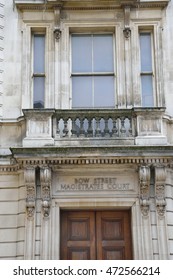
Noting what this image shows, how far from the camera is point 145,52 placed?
12.8 meters

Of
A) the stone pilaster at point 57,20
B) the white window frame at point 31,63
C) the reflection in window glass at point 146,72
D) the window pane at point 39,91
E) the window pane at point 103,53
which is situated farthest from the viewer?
the window pane at point 103,53

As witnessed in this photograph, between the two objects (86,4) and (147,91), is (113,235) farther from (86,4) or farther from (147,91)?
(86,4)

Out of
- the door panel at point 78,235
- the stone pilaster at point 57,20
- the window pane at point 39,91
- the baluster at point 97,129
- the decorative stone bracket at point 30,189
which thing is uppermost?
the stone pilaster at point 57,20

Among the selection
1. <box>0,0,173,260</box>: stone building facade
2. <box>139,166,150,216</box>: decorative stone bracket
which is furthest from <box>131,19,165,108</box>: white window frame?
<box>139,166,150,216</box>: decorative stone bracket

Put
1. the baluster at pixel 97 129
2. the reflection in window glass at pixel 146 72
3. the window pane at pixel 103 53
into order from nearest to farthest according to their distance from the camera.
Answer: the baluster at pixel 97 129
the reflection in window glass at pixel 146 72
the window pane at pixel 103 53

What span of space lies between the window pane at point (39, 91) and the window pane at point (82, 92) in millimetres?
769

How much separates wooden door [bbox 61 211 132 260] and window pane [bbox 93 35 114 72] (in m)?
3.68

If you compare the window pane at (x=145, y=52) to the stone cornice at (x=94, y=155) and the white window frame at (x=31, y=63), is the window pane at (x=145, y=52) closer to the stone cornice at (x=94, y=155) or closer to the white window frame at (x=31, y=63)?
the white window frame at (x=31, y=63)

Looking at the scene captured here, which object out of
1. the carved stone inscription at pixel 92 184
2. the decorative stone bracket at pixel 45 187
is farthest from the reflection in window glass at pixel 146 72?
the decorative stone bracket at pixel 45 187

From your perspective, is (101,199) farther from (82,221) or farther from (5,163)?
(5,163)

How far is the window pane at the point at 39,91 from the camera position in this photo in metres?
12.4

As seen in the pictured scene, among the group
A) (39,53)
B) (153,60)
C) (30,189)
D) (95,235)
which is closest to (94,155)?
(30,189)

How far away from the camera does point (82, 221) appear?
452 inches

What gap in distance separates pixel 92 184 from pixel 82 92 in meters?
2.54
